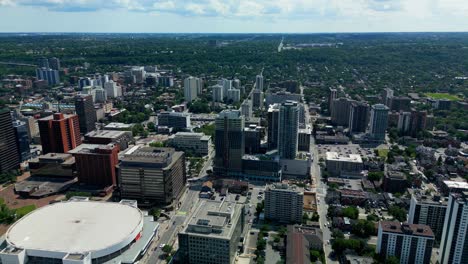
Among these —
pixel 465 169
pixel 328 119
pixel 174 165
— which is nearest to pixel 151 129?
pixel 174 165

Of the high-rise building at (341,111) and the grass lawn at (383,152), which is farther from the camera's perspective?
the high-rise building at (341,111)

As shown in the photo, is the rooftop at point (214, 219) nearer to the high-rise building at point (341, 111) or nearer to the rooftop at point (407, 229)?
the rooftop at point (407, 229)

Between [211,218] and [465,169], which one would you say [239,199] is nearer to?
[211,218]

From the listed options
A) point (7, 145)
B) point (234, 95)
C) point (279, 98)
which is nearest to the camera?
point (7, 145)

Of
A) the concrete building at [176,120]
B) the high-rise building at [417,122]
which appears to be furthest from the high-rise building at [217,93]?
the high-rise building at [417,122]

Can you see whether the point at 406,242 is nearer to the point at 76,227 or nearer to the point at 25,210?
the point at 76,227

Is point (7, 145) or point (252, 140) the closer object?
point (7, 145)

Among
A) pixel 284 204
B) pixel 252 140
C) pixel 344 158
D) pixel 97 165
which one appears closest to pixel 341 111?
pixel 344 158
